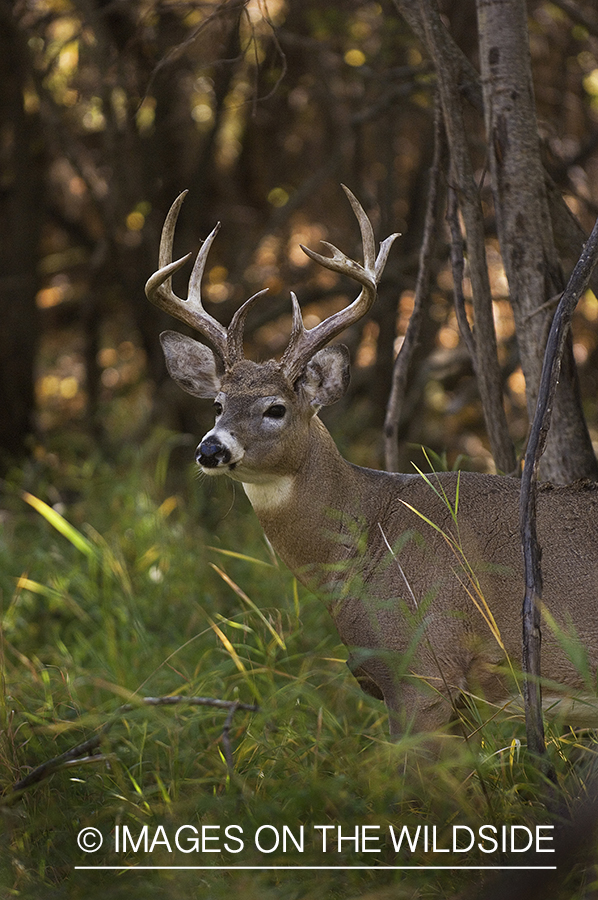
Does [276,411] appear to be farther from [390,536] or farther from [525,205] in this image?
[525,205]

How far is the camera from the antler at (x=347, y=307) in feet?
11.7

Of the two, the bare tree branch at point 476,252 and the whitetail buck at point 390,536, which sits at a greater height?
the bare tree branch at point 476,252

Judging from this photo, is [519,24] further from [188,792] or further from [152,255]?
[152,255]

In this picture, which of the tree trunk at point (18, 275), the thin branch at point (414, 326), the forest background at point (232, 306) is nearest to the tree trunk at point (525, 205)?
the forest background at point (232, 306)

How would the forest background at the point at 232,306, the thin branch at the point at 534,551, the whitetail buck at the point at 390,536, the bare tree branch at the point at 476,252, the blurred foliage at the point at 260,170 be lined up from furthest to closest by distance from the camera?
the blurred foliage at the point at 260,170 → the bare tree branch at the point at 476,252 → the forest background at the point at 232,306 → the whitetail buck at the point at 390,536 → the thin branch at the point at 534,551

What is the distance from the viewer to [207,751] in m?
3.52

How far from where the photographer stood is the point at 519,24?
387 cm

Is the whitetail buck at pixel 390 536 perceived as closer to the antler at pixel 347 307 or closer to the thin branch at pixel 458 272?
the antler at pixel 347 307

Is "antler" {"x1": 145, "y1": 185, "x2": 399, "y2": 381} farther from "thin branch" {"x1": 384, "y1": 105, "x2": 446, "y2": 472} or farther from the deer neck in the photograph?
"thin branch" {"x1": 384, "y1": 105, "x2": 446, "y2": 472}

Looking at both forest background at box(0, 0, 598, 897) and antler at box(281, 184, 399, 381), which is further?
forest background at box(0, 0, 598, 897)

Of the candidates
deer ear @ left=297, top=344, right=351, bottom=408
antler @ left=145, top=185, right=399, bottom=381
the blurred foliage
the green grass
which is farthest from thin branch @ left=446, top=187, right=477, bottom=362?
the blurred foliage

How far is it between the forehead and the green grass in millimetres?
743

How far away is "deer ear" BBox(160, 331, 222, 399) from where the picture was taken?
396 cm

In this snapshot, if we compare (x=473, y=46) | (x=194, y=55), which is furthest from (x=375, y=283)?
(x=194, y=55)
